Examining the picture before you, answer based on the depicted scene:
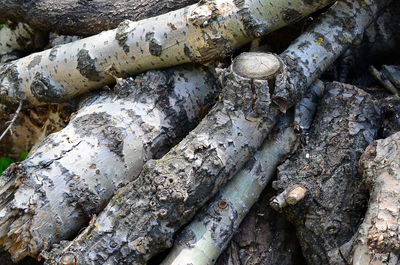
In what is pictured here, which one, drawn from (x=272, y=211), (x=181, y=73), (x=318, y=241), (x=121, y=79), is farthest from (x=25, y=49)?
(x=318, y=241)

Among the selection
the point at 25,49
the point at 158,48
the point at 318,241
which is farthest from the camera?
the point at 25,49

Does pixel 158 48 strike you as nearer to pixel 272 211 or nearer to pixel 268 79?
pixel 268 79

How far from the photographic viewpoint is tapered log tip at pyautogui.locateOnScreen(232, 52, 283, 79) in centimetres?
226

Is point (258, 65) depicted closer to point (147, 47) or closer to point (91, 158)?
point (147, 47)

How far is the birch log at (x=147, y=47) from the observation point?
2471 mm

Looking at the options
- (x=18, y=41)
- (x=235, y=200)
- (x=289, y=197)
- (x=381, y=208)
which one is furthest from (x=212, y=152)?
(x=18, y=41)

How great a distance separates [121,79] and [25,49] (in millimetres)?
1390

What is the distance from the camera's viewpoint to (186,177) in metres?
2.14

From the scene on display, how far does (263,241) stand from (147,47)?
4.35 feet

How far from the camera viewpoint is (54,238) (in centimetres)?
226

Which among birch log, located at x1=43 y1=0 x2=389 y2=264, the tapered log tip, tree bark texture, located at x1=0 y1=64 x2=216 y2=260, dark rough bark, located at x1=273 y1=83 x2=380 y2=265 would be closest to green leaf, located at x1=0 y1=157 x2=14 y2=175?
tree bark texture, located at x1=0 y1=64 x2=216 y2=260

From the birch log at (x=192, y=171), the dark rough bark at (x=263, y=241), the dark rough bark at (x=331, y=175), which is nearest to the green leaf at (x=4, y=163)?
the birch log at (x=192, y=171)

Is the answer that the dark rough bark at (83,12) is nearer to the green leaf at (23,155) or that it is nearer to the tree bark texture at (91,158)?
the tree bark texture at (91,158)

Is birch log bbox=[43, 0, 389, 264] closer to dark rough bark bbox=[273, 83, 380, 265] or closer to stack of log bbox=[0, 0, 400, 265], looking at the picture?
stack of log bbox=[0, 0, 400, 265]
